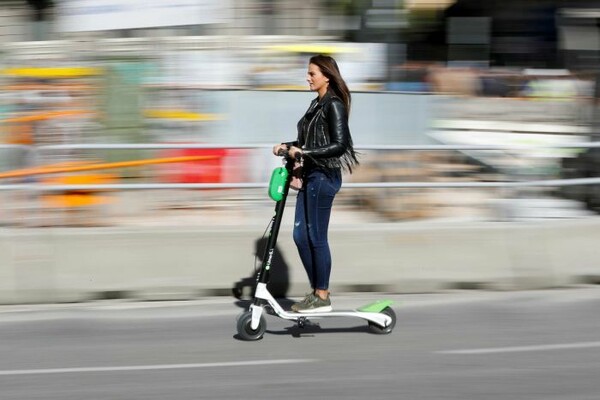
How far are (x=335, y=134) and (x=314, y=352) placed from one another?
1.42 metres

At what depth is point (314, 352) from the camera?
6707mm

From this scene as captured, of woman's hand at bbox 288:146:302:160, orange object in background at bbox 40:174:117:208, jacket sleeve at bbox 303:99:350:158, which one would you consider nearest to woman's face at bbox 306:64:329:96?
jacket sleeve at bbox 303:99:350:158

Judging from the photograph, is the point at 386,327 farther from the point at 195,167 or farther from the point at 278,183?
the point at 195,167

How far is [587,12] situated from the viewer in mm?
17750

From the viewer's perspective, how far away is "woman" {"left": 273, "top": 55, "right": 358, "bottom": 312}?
6.80 meters

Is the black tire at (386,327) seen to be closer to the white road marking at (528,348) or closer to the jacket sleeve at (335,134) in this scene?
the white road marking at (528,348)

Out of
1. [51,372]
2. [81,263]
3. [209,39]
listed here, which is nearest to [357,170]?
[81,263]

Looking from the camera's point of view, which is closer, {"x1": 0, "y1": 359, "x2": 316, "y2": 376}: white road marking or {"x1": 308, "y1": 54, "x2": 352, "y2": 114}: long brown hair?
{"x1": 0, "y1": 359, "x2": 316, "y2": 376}: white road marking

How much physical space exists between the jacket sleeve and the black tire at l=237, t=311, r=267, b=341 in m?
1.16

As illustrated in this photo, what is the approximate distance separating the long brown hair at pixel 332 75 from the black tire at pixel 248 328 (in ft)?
4.99

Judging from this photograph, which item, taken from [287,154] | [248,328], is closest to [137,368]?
[248,328]

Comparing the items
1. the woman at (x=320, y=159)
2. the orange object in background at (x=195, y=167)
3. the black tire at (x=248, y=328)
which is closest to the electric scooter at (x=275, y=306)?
the black tire at (x=248, y=328)

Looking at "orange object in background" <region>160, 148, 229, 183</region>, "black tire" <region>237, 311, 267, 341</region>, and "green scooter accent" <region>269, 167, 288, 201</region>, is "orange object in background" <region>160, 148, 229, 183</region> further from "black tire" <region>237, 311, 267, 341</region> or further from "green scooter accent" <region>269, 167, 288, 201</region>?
"black tire" <region>237, 311, 267, 341</region>

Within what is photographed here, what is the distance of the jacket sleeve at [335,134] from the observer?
6.74 metres
